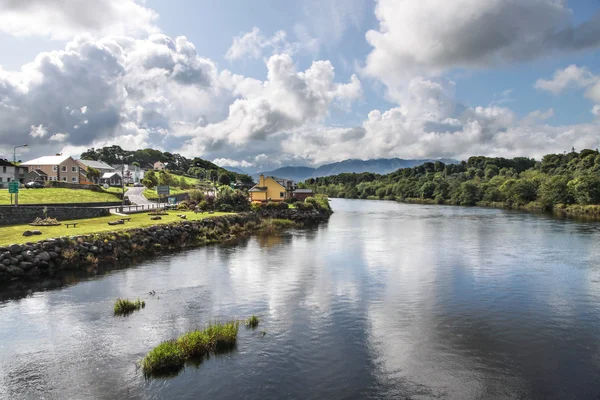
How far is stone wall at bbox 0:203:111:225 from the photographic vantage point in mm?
39844

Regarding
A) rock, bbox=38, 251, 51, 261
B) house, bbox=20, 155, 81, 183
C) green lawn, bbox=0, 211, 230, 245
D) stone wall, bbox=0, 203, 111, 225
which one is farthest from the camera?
house, bbox=20, 155, 81, 183

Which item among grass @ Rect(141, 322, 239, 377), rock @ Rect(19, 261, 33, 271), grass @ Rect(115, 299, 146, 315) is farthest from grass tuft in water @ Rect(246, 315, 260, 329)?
rock @ Rect(19, 261, 33, 271)

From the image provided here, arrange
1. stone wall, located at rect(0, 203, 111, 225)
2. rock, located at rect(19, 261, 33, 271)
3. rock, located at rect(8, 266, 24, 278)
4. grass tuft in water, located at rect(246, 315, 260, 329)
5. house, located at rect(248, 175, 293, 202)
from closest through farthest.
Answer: grass tuft in water, located at rect(246, 315, 260, 329) → rock, located at rect(8, 266, 24, 278) → rock, located at rect(19, 261, 33, 271) → stone wall, located at rect(0, 203, 111, 225) → house, located at rect(248, 175, 293, 202)

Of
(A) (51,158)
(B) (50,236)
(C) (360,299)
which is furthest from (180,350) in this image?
(A) (51,158)

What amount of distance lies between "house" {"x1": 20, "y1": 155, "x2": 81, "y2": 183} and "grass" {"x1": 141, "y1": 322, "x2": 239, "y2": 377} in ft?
327

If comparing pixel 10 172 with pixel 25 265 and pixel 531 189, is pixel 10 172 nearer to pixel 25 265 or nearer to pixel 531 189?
pixel 25 265

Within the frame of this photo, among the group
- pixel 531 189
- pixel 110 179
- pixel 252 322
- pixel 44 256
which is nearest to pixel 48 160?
pixel 110 179

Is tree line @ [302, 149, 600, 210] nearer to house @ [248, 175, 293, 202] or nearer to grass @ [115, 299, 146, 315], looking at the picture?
house @ [248, 175, 293, 202]

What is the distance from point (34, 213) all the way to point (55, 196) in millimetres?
21450

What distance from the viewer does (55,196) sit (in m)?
61.1

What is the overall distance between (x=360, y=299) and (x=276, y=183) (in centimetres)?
8497

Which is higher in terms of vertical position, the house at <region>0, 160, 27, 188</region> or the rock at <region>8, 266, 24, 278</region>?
the house at <region>0, 160, 27, 188</region>

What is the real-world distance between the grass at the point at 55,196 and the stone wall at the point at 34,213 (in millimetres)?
9286

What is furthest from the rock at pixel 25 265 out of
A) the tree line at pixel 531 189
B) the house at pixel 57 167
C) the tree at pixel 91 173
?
the tree line at pixel 531 189
